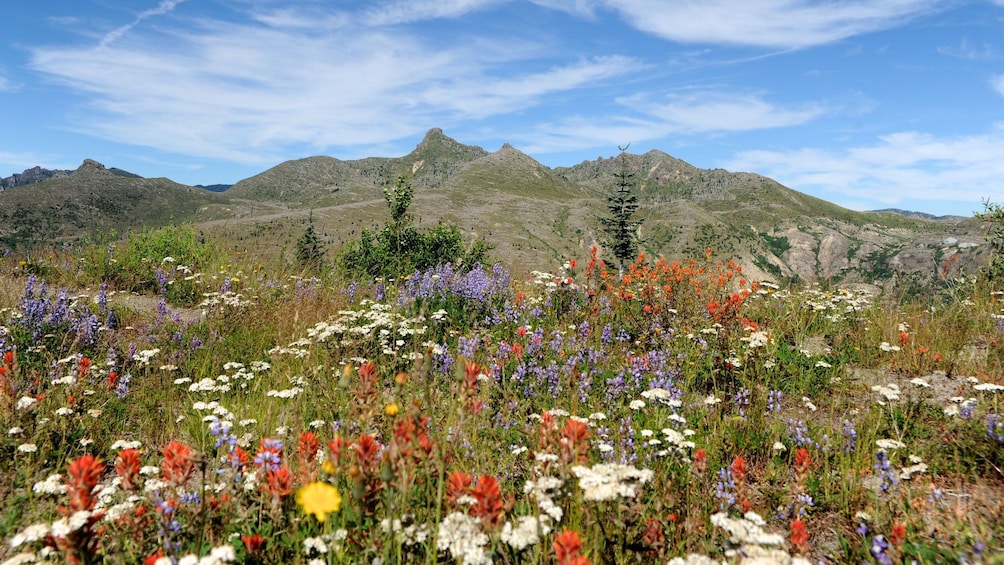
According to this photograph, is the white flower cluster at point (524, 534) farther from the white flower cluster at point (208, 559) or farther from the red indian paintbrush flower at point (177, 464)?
the red indian paintbrush flower at point (177, 464)

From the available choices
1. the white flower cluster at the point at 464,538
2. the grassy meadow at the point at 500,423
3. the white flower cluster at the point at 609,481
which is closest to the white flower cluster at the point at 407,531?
the grassy meadow at the point at 500,423

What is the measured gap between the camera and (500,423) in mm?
4168

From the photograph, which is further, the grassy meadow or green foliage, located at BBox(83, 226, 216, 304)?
green foliage, located at BBox(83, 226, 216, 304)

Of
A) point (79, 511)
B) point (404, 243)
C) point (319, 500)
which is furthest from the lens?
point (404, 243)

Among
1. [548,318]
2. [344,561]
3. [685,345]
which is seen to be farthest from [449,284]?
[344,561]

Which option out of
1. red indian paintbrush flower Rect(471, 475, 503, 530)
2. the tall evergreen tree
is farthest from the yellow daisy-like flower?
the tall evergreen tree

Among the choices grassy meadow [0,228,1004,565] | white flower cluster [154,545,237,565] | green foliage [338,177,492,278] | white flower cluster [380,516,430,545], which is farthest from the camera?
green foliage [338,177,492,278]

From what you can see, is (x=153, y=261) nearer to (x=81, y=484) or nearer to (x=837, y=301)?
(x=81, y=484)

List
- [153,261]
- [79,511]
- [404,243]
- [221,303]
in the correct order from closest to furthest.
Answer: [79,511] < [221,303] < [153,261] < [404,243]

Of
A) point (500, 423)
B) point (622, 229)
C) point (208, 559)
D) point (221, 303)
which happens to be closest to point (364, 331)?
point (500, 423)

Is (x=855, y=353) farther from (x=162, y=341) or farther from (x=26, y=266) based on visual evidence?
(x=26, y=266)

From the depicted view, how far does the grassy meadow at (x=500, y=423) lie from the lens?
2.17m

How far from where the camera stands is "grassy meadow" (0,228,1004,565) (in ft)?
7.13

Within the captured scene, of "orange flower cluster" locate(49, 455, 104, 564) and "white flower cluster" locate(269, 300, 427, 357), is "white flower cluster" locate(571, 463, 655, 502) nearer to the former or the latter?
"orange flower cluster" locate(49, 455, 104, 564)
